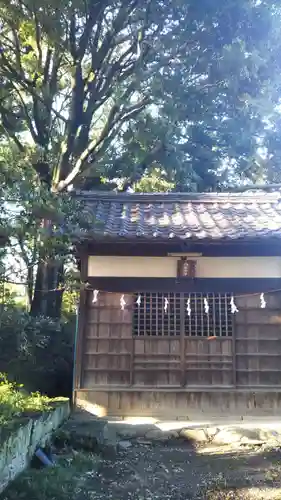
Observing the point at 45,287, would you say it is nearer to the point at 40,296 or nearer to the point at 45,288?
the point at 45,288

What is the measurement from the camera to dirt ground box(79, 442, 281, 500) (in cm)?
512

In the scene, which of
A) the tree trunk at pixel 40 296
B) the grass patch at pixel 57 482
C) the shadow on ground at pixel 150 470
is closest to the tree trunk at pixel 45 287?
the tree trunk at pixel 40 296

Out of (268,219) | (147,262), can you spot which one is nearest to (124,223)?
(147,262)

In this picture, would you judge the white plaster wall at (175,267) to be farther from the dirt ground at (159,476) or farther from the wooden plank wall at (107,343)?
the dirt ground at (159,476)

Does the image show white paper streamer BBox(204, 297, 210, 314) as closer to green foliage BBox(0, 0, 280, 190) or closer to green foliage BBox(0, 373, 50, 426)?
green foliage BBox(0, 373, 50, 426)

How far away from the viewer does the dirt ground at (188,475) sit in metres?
5.12

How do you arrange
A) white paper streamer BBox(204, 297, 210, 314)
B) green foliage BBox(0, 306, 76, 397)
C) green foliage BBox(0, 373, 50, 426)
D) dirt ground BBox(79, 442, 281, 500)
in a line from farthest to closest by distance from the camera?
white paper streamer BBox(204, 297, 210, 314), green foliage BBox(0, 306, 76, 397), green foliage BBox(0, 373, 50, 426), dirt ground BBox(79, 442, 281, 500)

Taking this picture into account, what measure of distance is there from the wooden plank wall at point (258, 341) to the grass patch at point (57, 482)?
398cm

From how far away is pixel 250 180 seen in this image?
17.3 meters

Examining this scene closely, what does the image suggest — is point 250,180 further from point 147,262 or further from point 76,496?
point 76,496

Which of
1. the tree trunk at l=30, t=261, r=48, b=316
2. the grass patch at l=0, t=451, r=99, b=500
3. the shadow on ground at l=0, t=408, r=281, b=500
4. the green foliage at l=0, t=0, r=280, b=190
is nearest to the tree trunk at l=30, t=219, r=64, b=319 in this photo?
the tree trunk at l=30, t=261, r=48, b=316

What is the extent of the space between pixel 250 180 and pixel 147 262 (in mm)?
9310

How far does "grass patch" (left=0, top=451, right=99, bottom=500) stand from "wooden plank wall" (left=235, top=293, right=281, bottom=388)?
157 inches

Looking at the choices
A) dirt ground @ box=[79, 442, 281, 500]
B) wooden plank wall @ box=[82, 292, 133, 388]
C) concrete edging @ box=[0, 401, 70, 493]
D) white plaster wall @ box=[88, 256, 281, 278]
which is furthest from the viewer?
white plaster wall @ box=[88, 256, 281, 278]
